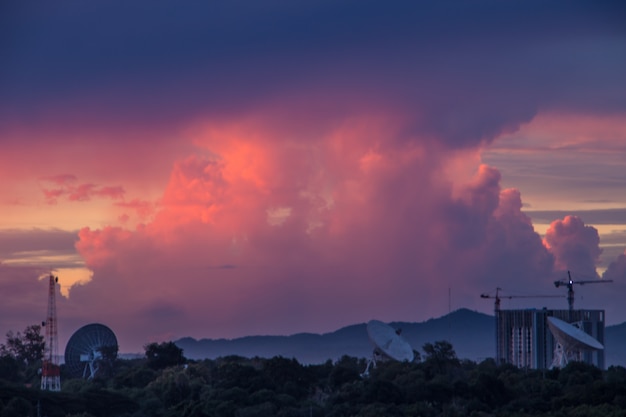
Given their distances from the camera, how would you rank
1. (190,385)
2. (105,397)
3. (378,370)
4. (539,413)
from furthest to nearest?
1. (378,370)
2. (190,385)
3. (105,397)
4. (539,413)

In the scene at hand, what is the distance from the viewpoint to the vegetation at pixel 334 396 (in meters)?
150

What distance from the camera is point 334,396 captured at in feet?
539

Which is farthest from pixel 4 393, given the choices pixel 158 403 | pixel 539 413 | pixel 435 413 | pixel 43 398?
pixel 539 413

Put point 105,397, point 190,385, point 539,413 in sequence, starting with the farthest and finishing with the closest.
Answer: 1. point 190,385
2. point 105,397
3. point 539,413

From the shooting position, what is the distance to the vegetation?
150m

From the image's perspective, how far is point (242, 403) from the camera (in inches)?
6407

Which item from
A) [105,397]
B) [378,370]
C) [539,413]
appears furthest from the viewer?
[378,370]

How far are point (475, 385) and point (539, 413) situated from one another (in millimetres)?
18851

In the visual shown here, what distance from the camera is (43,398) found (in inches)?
6073

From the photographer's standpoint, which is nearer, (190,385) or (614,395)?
(614,395)

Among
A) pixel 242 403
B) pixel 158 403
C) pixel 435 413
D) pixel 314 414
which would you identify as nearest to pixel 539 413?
pixel 435 413

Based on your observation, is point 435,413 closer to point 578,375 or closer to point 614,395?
point 614,395

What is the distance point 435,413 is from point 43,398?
155 feet

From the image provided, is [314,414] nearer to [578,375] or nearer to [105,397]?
[105,397]
